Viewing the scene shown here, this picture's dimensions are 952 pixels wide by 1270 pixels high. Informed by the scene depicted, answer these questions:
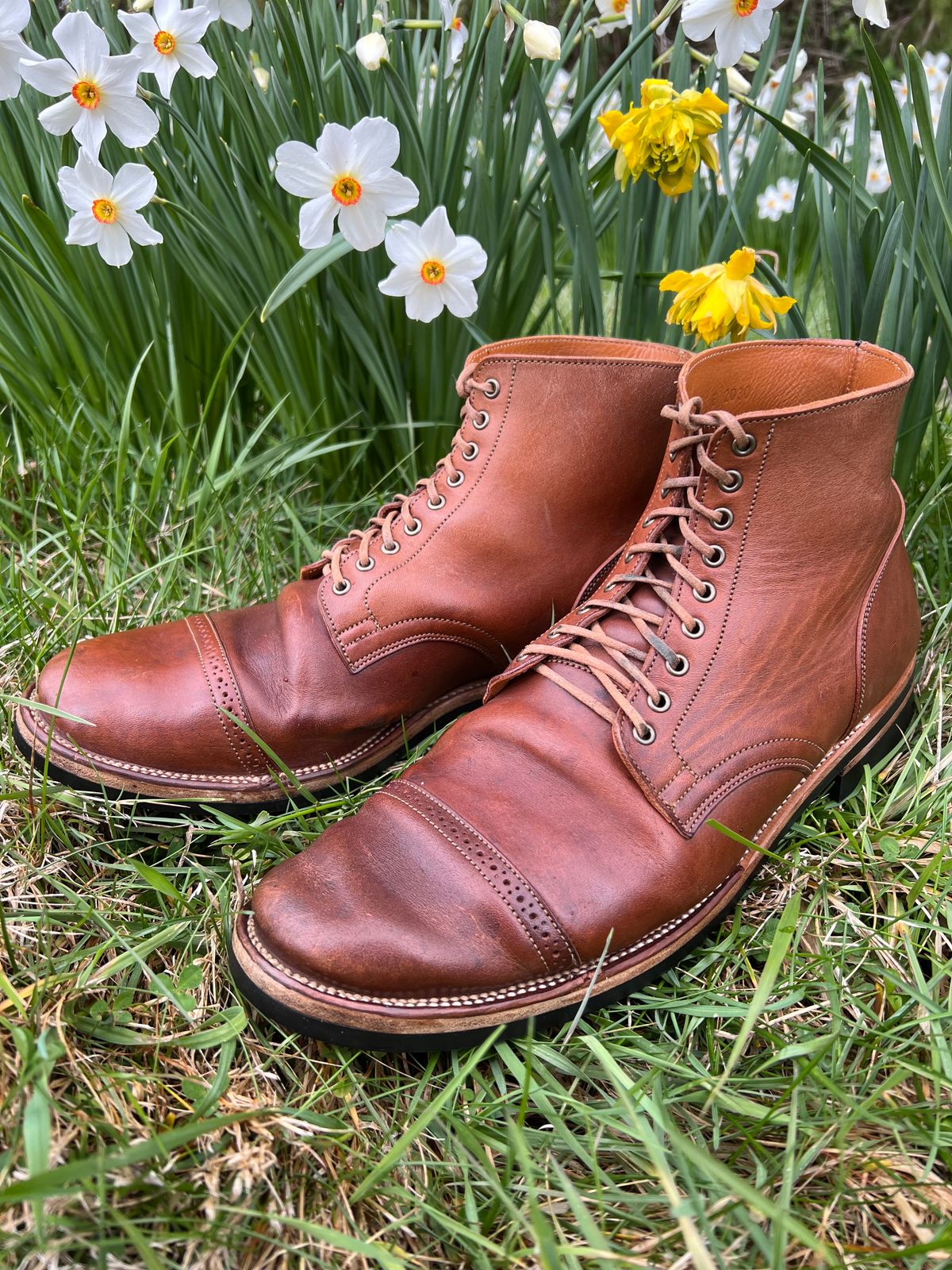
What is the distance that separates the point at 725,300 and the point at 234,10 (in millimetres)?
1018

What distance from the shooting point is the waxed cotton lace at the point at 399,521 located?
1.53m

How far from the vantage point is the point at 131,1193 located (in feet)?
2.93

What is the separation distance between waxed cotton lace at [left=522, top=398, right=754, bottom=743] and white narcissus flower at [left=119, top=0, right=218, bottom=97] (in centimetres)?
111

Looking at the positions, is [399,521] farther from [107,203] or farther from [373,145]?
[107,203]

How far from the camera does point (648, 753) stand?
47.2 inches

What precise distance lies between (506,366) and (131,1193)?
1.21 m

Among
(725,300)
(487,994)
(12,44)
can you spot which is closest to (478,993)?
(487,994)

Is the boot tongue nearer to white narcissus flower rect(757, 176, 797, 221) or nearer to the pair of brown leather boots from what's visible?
A: the pair of brown leather boots

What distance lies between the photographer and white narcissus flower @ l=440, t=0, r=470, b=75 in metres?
1.79

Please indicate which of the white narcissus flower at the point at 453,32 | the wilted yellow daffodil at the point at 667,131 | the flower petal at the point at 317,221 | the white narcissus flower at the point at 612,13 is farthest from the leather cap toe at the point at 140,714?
the white narcissus flower at the point at 612,13

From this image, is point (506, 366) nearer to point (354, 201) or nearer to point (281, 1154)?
point (354, 201)

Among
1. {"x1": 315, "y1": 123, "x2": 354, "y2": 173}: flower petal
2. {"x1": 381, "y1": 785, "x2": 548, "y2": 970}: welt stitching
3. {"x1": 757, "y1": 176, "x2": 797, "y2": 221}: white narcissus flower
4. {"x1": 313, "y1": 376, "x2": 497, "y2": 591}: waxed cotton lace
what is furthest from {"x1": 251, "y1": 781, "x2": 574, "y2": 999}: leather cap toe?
{"x1": 757, "y1": 176, "x2": 797, "y2": 221}: white narcissus flower

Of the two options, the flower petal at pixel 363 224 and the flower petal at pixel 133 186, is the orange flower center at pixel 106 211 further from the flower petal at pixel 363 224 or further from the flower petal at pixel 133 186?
the flower petal at pixel 363 224

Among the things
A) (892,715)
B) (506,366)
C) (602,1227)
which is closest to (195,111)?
(506,366)
